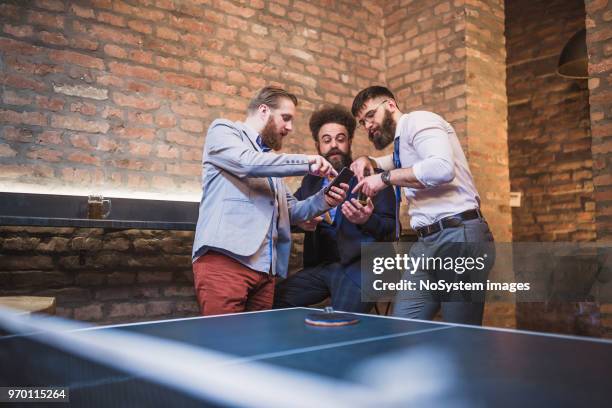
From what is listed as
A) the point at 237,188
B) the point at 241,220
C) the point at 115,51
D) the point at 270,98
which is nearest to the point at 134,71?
the point at 115,51

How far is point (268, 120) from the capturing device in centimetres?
245

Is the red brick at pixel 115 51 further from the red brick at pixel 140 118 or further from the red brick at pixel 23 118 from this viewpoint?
the red brick at pixel 23 118

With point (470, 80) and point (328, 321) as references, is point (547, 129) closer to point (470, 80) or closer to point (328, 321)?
point (470, 80)

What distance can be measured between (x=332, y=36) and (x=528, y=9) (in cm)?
317

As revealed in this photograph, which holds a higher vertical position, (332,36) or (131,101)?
(332,36)

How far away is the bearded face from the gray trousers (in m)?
0.83

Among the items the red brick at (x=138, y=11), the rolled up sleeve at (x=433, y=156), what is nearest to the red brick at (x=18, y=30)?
the red brick at (x=138, y=11)

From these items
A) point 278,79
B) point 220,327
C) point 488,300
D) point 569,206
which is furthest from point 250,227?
point 569,206

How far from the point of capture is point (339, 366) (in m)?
0.75

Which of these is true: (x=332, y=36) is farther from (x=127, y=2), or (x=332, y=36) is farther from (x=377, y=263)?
(x=377, y=263)

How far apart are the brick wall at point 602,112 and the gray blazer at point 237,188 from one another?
1.94 m

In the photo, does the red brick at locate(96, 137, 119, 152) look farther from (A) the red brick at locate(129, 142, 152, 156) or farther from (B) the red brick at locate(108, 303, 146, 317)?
(B) the red brick at locate(108, 303, 146, 317)

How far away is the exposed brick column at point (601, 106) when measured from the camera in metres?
3.04

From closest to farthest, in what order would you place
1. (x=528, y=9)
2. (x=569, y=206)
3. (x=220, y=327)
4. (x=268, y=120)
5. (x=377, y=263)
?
(x=220, y=327) < (x=268, y=120) < (x=377, y=263) < (x=569, y=206) < (x=528, y=9)
